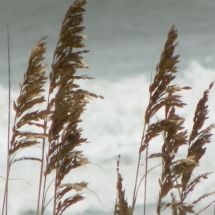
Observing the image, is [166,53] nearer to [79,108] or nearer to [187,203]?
[79,108]

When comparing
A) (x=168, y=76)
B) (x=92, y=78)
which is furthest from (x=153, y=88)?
(x=92, y=78)

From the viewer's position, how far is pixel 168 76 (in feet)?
18.1

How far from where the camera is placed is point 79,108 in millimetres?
5410

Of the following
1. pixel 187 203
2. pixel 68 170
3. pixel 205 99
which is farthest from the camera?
pixel 205 99

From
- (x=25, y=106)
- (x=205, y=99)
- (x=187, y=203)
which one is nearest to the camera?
(x=25, y=106)

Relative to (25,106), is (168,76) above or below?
above

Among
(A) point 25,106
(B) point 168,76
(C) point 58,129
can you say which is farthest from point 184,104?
(A) point 25,106

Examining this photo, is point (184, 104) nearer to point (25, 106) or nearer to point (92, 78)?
point (92, 78)

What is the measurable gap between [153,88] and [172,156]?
0.97 metres

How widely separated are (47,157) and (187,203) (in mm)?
1800

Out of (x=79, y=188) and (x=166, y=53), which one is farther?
(x=166, y=53)

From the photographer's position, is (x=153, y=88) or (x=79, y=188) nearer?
(x=79, y=188)

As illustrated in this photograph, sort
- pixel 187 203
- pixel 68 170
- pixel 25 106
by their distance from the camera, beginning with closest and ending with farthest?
pixel 25 106 < pixel 68 170 < pixel 187 203

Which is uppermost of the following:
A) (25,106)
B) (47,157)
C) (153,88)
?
(153,88)
